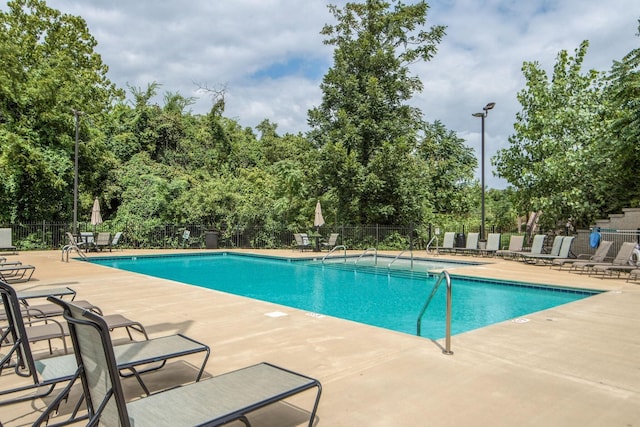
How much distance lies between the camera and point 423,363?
3.96 m

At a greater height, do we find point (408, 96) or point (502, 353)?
point (408, 96)

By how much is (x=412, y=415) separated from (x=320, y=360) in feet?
4.24

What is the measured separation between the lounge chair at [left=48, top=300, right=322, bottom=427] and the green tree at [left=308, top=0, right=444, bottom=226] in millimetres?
18136

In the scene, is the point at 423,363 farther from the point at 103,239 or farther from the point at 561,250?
the point at 103,239

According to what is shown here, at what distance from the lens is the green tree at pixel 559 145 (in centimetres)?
1563

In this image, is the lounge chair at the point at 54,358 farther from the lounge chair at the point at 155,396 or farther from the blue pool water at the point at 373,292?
the blue pool water at the point at 373,292

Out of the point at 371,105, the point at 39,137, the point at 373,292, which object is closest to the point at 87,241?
the point at 39,137

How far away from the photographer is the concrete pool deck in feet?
9.66

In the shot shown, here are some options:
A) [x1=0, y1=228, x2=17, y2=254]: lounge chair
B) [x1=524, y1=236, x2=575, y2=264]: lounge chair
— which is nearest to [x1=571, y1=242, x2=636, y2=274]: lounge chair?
[x1=524, y1=236, x2=575, y2=264]: lounge chair

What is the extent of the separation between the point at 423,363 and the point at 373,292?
20.0 ft

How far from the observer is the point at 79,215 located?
21.8 metres

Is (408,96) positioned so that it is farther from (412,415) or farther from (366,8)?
(412,415)

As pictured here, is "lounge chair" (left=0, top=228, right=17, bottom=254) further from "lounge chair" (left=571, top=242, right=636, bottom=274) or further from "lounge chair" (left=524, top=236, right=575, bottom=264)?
"lounge chair" (left=571, top=242, right=636, bottom=274)

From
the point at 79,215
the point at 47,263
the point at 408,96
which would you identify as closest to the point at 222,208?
the point at 79,215
